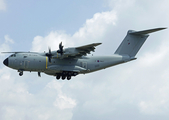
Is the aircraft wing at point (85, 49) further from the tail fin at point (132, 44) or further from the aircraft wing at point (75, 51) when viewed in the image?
the tail fin at point (132, 44)

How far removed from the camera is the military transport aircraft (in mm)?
25844

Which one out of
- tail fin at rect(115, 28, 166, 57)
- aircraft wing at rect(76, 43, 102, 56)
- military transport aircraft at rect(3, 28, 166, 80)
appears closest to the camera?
aircraft wing at rect(76, 43, 102, 56)

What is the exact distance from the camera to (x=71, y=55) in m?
26.3

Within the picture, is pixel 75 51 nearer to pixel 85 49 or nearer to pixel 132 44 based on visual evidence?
pixel 85 49

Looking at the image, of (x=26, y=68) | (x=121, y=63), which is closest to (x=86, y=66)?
(x=121, y=63)

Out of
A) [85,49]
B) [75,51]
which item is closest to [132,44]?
[85,49]

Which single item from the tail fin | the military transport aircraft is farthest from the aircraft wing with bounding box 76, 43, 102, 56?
the tail fin

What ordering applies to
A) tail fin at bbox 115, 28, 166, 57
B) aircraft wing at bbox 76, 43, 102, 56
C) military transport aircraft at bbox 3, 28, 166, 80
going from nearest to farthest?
aircraft wing at bbox 76, 43, 102, 56 < military transport aircraft at bbox 3, 28, 166, 80 < tail fin at bbox 115, 28, 166, 57

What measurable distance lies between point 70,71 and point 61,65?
1.02 metres

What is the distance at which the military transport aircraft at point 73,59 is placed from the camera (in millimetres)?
25844

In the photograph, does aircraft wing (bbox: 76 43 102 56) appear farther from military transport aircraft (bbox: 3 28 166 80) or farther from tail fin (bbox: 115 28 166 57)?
tail fin (bbox: 115 28 166 57)

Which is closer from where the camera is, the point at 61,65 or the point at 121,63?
the point at 61,65

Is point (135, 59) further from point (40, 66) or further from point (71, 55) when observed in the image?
point (40, 66)

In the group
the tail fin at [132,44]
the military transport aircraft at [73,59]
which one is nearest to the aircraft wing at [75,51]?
the military transport aircraft at [73,59]
